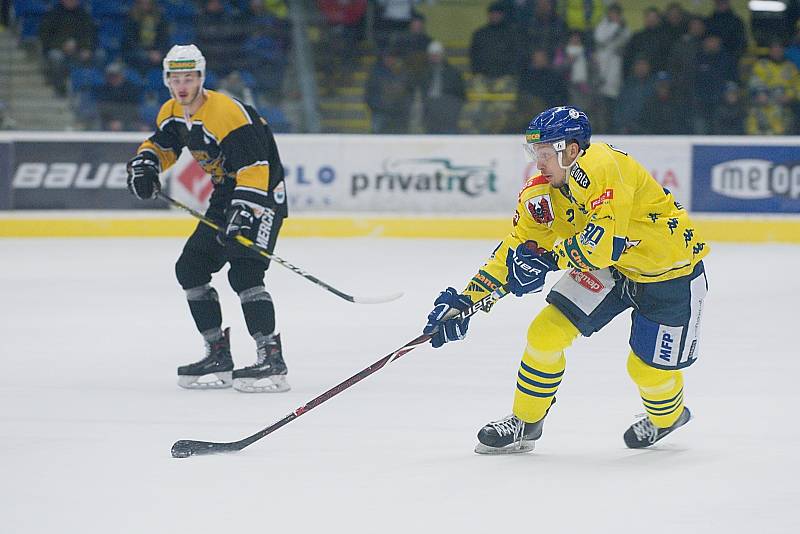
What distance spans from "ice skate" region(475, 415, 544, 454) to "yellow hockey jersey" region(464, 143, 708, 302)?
394 millimetres

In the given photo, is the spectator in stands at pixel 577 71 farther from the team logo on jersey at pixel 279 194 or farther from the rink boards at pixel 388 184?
the team logo on jersey at pixel 279 194

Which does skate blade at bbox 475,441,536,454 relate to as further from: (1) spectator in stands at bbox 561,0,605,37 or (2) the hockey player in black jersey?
(1) spectator in stands at bbox 561,0,605,37

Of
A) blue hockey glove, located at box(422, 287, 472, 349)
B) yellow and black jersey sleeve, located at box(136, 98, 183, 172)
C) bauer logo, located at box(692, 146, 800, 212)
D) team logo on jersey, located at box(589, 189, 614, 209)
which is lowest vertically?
bauer logo, located at box(692, 146, 800, 212)

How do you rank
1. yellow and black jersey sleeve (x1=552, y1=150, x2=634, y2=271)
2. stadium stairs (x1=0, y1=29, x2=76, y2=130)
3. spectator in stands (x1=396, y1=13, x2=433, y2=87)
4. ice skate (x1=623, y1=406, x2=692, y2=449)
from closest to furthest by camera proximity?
yellow and black jersey sleeve (x1=552, y1=150, x2=634, y2=271)
ice skate (x1=623, y1=406, x2=692, y2=449)
stadium stairs (x1=0, y1=29, x2=76, y2=130)
spectator in stands (x1=396, y1=13, x2=433, y2=87)

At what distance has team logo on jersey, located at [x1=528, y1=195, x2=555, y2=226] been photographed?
3488mm

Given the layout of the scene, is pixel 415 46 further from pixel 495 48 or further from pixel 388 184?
pixel 388 184

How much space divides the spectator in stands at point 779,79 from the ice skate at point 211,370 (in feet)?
20.0

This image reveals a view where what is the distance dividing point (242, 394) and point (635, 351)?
1.63 metres

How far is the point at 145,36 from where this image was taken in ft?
33.5

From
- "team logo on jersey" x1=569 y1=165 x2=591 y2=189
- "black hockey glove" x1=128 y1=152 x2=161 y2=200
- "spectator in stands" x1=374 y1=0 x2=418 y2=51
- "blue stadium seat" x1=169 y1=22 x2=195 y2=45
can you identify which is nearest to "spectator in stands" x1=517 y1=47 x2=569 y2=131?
"spectator in stands" x1=374 y1=0 x2=418 y2=51

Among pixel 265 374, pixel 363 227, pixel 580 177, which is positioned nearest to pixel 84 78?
pixel 363 227

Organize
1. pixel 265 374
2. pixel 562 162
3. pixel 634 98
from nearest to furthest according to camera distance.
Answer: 1. pixel 562 162
2. pixel 265 374
3. pixel 634 98

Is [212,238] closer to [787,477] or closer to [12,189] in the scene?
[787,477]

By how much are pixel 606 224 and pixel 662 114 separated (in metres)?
6.51
